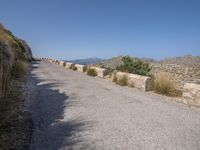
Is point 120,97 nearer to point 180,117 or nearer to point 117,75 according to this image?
point 180,117


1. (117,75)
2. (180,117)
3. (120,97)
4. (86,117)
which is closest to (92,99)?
(120,97)

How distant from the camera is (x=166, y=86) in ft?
30.2

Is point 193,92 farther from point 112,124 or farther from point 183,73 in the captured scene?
point 183,73

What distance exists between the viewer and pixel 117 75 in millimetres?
12227

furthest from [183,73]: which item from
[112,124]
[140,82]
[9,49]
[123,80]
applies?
[112,124]

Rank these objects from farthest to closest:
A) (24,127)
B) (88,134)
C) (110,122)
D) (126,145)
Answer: (110,122) < (24,127) < (88,134) < (126,145)

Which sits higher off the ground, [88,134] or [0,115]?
[0,115]

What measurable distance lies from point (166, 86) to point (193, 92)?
179 cm

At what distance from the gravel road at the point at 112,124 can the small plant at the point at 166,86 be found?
180 cm

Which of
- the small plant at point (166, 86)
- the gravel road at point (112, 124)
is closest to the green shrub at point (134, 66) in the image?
the small plant at point (166, 86)

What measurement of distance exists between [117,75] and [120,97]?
14.1 feet

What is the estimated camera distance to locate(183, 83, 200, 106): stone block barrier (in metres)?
7.28

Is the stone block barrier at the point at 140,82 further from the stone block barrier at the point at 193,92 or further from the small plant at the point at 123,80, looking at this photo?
the stone block barrier at the point at 193,92

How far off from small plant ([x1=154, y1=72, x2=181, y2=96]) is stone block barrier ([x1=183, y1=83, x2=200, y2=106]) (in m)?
1.21
